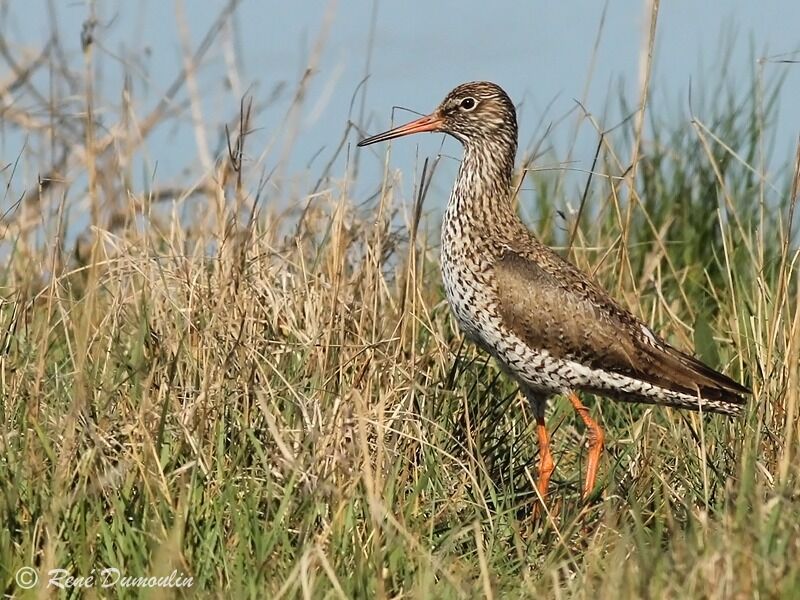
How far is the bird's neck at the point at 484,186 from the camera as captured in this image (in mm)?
5566

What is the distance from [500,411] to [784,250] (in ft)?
4.25

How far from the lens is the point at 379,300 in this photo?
18.3 ft

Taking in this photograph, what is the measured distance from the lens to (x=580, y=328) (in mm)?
5301

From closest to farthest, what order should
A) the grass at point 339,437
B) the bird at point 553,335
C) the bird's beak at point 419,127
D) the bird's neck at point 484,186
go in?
the grass at point 339,437 → the bird at point 553,335 → the bird's neck at point 484,186 → the bird's beak at point 419,127

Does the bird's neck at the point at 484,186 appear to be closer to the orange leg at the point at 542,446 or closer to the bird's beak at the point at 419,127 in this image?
the bird's beak at the point at 419,127

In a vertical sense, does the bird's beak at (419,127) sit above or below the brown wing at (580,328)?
above

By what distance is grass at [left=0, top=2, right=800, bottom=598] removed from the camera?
3.90 meters

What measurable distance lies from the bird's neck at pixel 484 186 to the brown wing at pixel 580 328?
25 cm

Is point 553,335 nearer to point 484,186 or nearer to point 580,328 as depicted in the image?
point 580,328

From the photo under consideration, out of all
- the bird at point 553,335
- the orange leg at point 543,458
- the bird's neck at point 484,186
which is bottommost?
the orange leg at point 543,458

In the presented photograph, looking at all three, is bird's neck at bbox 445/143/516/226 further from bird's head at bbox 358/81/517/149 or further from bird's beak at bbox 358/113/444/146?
bird's beak at bbox 358/113/444/146

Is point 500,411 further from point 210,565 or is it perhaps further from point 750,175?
point 750,175

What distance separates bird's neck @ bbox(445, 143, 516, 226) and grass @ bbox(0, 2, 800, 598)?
0.30 metres

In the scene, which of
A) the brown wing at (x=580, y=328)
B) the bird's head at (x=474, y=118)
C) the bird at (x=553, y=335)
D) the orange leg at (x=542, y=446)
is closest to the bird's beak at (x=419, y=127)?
the bird's head at (x=474, y=118)
